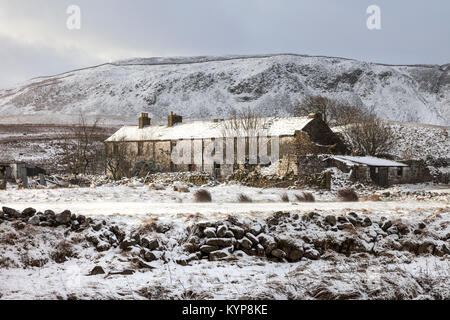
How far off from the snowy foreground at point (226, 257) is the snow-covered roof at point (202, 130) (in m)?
29.8

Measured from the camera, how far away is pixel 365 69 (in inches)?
2726

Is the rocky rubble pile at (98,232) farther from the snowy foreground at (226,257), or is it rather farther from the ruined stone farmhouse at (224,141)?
the ruined stone farmhouse at (224,141)

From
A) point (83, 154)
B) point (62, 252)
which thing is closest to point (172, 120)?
point (83, 154)

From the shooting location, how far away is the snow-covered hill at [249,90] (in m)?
59.9

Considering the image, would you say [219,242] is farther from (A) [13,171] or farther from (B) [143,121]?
(B) [143,121]

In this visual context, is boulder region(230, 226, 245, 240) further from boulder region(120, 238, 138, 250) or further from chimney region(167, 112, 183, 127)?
chimney region(167, 112, 183, 127)

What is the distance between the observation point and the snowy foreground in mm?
7648

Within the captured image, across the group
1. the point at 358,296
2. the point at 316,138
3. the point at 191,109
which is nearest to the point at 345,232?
the point at 358,296

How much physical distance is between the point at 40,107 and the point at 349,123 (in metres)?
47.4

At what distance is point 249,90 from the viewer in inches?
→ 2450

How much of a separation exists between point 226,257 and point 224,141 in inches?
1271
